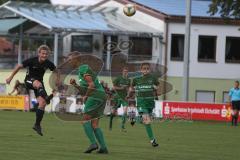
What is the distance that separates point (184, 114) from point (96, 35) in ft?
52.3

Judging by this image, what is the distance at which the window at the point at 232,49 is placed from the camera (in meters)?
52.6

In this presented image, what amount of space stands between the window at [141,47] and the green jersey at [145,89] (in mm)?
33161

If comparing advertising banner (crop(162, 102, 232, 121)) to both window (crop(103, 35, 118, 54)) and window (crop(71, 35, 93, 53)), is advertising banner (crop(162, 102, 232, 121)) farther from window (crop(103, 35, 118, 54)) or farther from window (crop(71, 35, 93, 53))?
window (crop(71, 35, 93, 53))

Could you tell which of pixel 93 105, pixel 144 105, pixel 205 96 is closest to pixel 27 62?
pixel 93 105

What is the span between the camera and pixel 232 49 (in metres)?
52.8

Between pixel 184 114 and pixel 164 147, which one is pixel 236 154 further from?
pixel 184 114

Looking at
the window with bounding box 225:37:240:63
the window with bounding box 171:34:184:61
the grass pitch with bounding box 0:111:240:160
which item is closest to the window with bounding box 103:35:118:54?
the window with bounding box 171:34:184:61

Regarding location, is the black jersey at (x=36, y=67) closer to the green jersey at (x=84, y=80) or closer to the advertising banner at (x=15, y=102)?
the green jersey at (x=84, y=80)

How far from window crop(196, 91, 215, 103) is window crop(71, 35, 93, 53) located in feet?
25.1

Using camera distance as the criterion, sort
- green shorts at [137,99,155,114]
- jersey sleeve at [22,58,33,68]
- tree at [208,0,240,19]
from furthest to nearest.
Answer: tree at [208,0,240,19] → green shorts at [137,99,155,114] → jersey sleeve at [22,58,33,68]

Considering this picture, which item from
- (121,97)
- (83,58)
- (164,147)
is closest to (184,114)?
(121,97)

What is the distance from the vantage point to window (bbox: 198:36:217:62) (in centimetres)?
5253

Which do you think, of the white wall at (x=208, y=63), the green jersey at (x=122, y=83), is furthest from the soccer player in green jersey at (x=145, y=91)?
the white wall at (x=208, y=63)

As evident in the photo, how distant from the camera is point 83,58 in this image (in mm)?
15914
